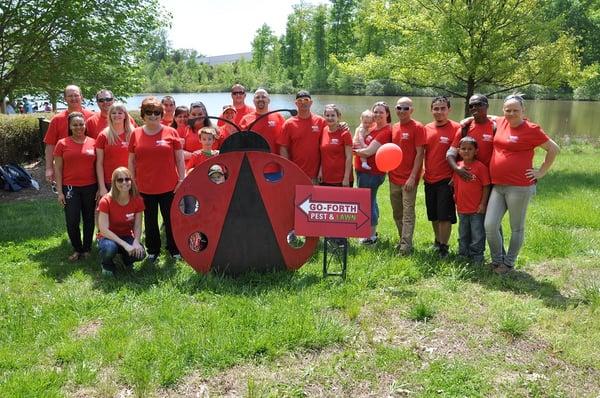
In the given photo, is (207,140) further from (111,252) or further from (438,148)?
(438,148)

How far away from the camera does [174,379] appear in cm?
344

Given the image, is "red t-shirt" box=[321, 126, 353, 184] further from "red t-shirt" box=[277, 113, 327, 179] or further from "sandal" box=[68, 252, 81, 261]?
"sandal" box=[68, 252, 81, 261]

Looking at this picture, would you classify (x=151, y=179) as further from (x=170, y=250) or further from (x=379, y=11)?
(x=379, y=11)

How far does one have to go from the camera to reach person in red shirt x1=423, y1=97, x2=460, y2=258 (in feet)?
18.1

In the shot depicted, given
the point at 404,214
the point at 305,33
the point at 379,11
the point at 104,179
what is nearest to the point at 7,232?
the point at 104,179

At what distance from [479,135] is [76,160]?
14.2 feet

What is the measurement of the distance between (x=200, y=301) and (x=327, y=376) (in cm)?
159

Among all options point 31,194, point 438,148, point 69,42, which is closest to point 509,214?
point 438,148

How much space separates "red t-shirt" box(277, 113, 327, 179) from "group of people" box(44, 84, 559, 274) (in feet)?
0.04

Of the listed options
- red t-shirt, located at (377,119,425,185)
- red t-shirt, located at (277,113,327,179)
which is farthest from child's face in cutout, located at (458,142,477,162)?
red t-shirt, located at (277,113,327,179)

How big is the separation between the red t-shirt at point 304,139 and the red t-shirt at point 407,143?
0.88m

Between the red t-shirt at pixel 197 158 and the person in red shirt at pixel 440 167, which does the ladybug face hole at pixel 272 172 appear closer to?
the red t-shirt at pixel 197 158

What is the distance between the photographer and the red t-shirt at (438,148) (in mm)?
5523

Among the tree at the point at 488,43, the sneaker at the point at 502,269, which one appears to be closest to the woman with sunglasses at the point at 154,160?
the sneaker at the point at 502,269
